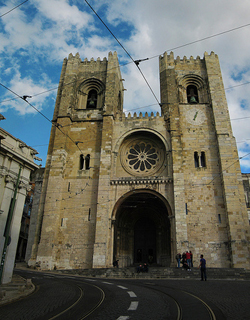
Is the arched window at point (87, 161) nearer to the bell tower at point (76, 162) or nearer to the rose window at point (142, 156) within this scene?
the bell tower at point (76, 162)

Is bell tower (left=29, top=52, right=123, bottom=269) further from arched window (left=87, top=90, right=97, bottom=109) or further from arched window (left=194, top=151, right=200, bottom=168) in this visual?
arched window (left=194, top=151, right=200, bottom=168)

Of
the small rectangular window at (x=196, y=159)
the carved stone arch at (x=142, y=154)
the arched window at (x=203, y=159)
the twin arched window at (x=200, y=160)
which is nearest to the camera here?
the twin arched window at (x=200, y=160)

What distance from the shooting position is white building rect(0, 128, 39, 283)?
11.7 metres

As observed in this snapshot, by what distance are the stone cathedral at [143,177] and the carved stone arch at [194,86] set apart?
0.31ft

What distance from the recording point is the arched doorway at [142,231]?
2166 cm

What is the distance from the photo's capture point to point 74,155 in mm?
22453

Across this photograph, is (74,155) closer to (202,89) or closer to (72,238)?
(72,238)

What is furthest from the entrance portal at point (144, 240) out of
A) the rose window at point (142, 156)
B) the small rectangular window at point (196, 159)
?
the small rectangular window at point (196, 159)

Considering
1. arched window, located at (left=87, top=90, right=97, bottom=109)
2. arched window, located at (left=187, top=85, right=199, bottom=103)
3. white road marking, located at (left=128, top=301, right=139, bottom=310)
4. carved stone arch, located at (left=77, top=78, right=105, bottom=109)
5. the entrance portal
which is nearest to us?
white road marking, located at (left=128, top=301, right=139, bottom=310)

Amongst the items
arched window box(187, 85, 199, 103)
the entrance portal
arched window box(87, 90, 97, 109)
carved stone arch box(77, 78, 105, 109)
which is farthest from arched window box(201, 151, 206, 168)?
arched window box(87, 90, 97, 109)

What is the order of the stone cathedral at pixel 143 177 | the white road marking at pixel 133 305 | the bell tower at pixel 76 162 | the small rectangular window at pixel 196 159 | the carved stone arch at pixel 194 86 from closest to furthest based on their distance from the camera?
the white road marking at pixel 133 305, the stone cathedral at pixel 143 177, the bell tower at pixel 76 162, the small rectangular window at pixel 196 159, the carved stone arch at pixel 194 86

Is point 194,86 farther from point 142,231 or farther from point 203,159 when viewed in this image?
point 142,231

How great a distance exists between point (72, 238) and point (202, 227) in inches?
370

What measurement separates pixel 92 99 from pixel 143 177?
9948 mm
